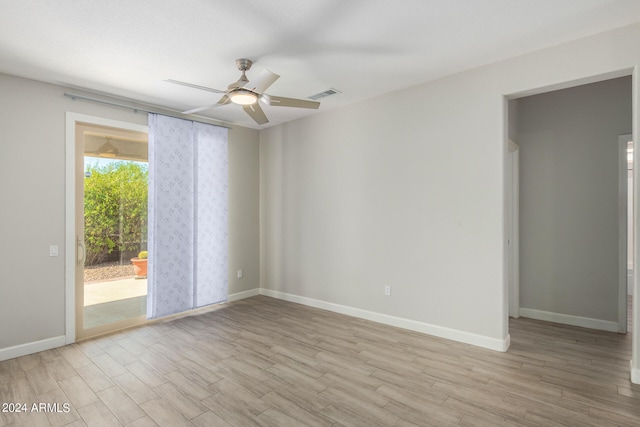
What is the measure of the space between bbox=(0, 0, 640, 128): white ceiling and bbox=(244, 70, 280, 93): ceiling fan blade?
0.36 m

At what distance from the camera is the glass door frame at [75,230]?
143 inches

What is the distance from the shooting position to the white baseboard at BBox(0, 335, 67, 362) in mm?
3215

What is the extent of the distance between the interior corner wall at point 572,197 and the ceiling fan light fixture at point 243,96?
3.66 meters

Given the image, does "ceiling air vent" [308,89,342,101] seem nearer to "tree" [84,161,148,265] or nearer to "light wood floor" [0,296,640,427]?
"tree" [84,161,148,265]

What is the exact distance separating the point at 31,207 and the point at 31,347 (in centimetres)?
146

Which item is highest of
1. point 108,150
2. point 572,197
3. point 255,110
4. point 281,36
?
point 281,36

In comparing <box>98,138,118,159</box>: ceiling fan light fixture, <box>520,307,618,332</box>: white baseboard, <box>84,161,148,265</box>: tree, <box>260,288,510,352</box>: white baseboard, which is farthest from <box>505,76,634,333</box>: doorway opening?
<box>98,138,118,159</box>: ceiling fan light fixture

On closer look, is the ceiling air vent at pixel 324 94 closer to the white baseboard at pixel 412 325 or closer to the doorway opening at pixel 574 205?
the doorway opening at pixel 574 205

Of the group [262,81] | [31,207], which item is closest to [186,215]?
[31,207]

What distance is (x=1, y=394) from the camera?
258 cm

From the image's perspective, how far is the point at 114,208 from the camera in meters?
4.10

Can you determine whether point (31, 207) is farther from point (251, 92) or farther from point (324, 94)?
point (324, 94)

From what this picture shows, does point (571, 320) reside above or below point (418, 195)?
below

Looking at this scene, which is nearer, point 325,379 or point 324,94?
point 325,379
